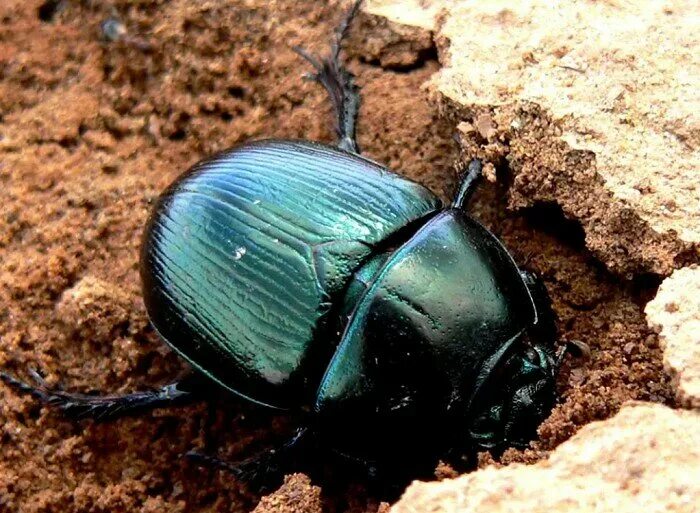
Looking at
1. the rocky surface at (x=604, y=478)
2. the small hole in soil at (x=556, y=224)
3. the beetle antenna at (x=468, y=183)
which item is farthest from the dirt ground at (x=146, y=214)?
the rocky surface at (x=604, y=478)

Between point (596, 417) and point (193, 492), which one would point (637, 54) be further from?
point (193, 492)

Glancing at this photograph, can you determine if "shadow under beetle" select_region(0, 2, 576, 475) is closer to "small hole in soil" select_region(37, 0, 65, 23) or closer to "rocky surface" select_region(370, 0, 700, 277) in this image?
"rocky surface" select_region(370, 0, 700, 277)

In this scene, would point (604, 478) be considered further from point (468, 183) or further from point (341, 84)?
point (341, 84)

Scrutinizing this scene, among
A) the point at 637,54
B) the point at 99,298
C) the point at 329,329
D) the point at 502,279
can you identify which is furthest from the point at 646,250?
the point at 99,298

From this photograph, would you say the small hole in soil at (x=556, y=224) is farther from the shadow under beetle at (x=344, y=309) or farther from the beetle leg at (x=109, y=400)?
the beetle leg at (x=109, y=400)

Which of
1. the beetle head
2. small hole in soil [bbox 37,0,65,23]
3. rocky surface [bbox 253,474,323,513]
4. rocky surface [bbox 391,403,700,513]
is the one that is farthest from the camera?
small hole in soil [bbox 37,0,65,23]

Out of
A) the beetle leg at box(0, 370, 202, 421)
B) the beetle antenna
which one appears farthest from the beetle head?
the beetle leg at box(0, 370, 202, 421)
